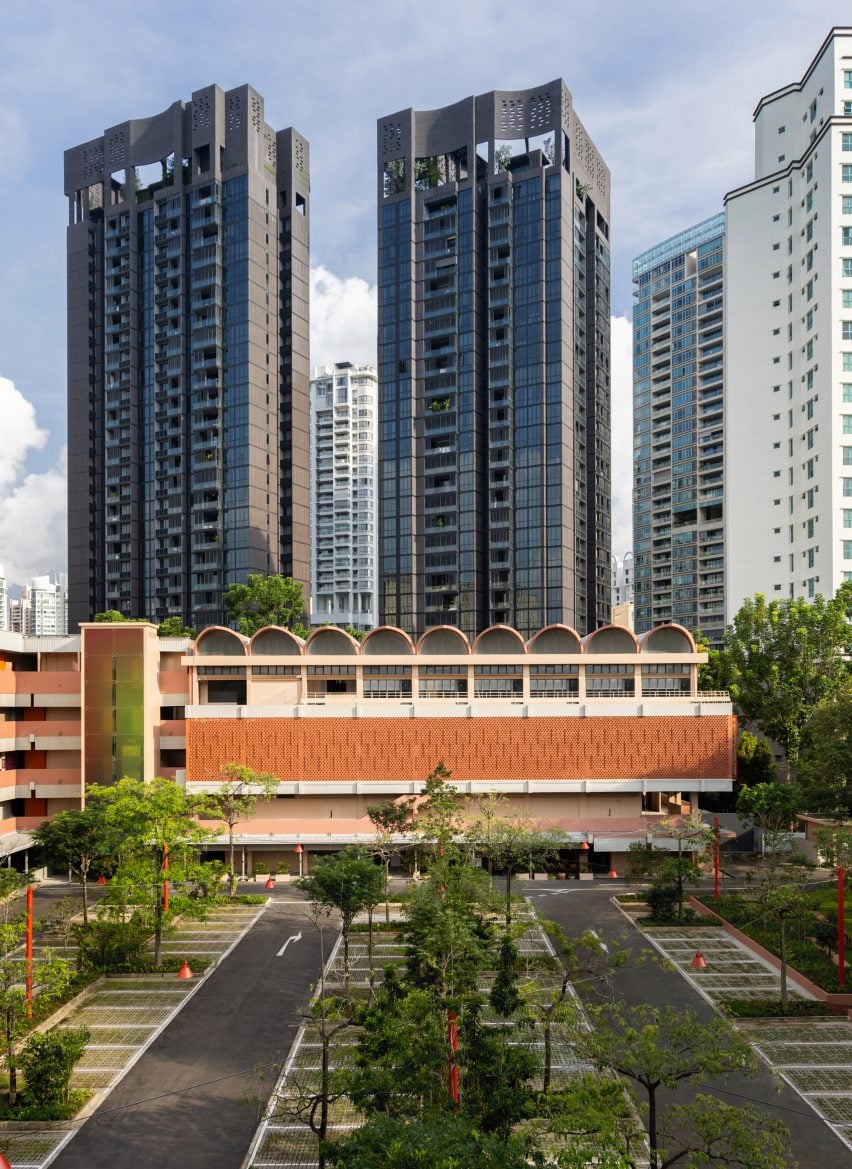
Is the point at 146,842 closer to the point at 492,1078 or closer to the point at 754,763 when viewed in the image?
the point at 492,1078

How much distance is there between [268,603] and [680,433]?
7918cm

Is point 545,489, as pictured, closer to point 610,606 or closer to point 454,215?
point 610,606

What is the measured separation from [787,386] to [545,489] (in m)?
25.0

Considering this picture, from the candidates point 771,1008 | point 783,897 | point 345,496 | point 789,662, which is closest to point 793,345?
point 789,662

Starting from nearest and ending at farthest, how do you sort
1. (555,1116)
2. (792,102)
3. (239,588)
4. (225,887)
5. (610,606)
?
(555,1116)
(225,887)
(239,588)
(792,102)
(610,606)

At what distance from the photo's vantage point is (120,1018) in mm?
27531

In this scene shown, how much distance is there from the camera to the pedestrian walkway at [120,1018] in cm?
2033

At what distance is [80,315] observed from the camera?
369ft

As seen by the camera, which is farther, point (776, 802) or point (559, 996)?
point (776, 802)

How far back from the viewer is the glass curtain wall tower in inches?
5108

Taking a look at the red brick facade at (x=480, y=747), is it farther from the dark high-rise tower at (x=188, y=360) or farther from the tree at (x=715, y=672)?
the dark high-rise tower at (x=188, y=360)

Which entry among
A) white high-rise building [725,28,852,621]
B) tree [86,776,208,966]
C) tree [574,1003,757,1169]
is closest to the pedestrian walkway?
tree [86,776,208,966]

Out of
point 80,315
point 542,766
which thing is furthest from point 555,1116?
point 80,315

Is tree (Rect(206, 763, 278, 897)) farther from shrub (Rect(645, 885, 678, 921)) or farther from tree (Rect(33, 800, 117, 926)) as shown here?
shrub (Rect(645, 885, 678, 921))
